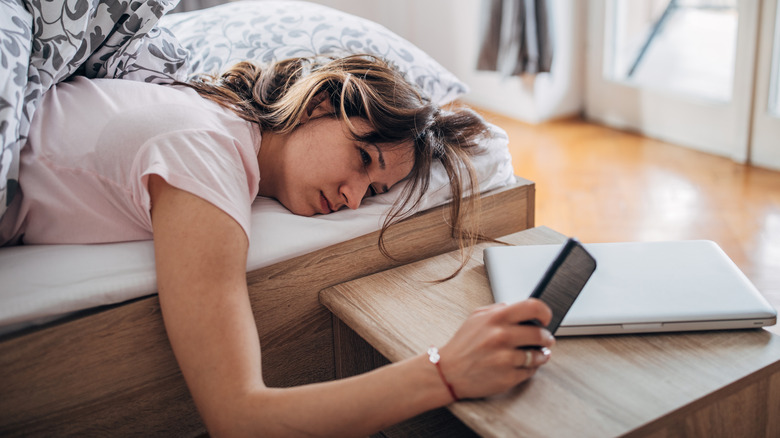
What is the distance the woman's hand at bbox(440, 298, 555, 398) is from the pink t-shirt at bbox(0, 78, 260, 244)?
1.03ft

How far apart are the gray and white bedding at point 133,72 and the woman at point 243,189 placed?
0.11 ft

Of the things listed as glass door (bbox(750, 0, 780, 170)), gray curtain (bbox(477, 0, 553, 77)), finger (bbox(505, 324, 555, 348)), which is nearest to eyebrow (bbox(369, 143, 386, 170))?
finger (bbox(505, 324, 555, 348))

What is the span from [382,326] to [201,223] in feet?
0.85

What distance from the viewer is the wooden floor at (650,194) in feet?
5.77

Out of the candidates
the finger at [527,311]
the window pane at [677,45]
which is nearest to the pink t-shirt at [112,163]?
the finger at [527,311]

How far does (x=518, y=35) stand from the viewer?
262 cm

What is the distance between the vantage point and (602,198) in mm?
2059

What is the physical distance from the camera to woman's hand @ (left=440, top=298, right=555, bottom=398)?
0.69 metres

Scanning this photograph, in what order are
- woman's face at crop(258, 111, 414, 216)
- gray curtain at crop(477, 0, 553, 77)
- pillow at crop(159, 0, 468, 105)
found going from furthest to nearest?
gray curtain at crop(477, 0, 553, 77)
pillow at crop(159, 0, 468, 105)
woman's face at crop(258, 111, 414, 216)

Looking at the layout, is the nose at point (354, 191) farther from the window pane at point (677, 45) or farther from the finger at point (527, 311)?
the window pane at point (677, 45)

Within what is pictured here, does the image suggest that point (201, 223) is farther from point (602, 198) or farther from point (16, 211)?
point (602, 198)

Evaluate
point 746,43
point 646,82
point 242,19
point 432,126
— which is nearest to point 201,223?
point 432,126

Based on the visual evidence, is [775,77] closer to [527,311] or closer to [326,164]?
[326,164]

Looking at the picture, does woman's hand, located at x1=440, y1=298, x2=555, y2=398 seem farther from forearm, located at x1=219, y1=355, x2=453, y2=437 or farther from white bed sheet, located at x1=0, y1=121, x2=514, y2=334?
white bed sheet, located at x1=0, y1=121, x2=514, y2=334
